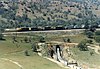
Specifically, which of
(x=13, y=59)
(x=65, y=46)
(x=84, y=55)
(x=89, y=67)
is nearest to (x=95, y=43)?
(x=65, y=46)

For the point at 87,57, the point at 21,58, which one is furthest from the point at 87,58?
the point at 21,58

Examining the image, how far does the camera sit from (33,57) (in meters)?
102

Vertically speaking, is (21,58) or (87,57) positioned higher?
(21,58)

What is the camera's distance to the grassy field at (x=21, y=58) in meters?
86.1

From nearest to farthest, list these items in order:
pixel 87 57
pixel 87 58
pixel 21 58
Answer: pixel 21 58 → pixel 87 58 → pixel 87 57

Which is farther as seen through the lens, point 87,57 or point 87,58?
point 87,57

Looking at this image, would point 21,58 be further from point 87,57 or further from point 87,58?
point 87,57

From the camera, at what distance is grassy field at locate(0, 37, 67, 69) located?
8606 centimetres

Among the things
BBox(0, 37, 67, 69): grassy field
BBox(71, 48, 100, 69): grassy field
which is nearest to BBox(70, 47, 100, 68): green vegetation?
BBox(71, 48, 100, 69): grassy field

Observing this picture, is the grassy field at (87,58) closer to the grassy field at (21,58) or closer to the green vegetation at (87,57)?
the green vegetation at (87,57)

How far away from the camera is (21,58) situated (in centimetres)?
9775

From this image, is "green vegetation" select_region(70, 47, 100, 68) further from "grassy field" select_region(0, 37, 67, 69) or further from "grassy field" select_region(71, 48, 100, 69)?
"grassy field" select_region(0, 37, 67, 69)

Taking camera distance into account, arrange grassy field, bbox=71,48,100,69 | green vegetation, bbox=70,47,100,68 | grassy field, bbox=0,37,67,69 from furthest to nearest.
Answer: green vegetation, bbox=70,47,100,68 → grassy field, bbox=71,48,100,69 → grassy field, bbox=0,37,67,69

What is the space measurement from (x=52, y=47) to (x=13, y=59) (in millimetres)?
26408
